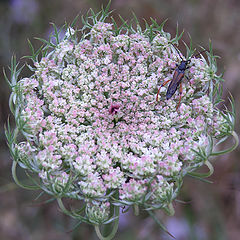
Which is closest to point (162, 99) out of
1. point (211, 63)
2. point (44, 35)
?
point (211, 63)

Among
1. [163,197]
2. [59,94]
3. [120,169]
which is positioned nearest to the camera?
[163,197]

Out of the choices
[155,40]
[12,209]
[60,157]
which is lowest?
[12,209]

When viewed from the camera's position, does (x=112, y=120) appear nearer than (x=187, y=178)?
Yes

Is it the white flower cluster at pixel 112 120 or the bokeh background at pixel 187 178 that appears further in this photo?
the bokeh background at pixel 187 178

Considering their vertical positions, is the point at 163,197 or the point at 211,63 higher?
the point at 211,63

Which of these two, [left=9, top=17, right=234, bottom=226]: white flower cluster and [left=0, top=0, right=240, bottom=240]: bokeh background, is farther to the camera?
[left=0, top=0, right=240, bottom=240]: bokeh background

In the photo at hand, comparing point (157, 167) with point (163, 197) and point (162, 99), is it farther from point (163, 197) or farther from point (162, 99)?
point (162, 99)

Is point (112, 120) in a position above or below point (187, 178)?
above

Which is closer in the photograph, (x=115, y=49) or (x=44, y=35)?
(x=115, y=49)
